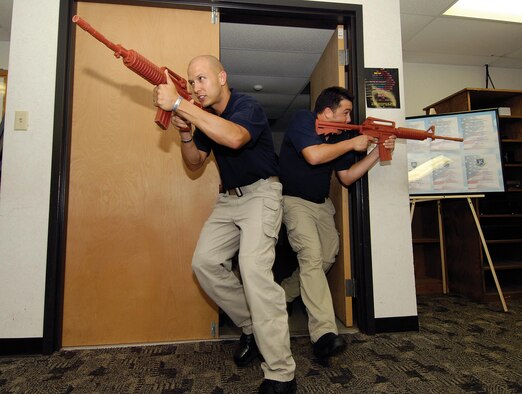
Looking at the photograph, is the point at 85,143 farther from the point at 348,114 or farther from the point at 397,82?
the point at 397,82

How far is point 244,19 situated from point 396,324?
6.91ft

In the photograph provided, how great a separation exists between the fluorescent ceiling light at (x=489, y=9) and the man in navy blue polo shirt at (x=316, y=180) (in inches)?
69.9

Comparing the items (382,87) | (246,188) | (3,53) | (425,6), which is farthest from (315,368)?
(3,53)

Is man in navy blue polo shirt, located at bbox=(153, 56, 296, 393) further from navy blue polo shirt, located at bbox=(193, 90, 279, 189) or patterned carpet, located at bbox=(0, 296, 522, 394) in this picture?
patterned carpet, located at bbox=(0, 296, 522, 394)

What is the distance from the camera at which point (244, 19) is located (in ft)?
6.89

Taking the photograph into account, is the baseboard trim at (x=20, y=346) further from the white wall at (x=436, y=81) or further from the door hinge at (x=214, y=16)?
the white wall at (x=436, y=81)

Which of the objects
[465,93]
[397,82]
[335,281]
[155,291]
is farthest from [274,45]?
[155,291]

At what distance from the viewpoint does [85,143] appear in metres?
1.85

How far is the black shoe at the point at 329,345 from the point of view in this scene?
1479mm

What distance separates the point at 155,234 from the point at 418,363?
1490 millimetres

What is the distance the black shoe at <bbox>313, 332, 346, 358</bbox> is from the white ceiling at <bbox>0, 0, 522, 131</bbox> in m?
2.51

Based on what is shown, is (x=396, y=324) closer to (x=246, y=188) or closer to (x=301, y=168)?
(x=301, y=168)

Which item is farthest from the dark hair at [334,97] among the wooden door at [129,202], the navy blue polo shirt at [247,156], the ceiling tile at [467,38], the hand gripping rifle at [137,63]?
the ceiling tile at [467,38]

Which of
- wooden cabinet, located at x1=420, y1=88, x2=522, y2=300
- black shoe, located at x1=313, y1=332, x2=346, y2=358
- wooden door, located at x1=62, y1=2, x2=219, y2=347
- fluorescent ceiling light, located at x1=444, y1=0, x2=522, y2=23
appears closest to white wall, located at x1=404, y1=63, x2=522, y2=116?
wooden cabinet, located at x1=420, y1=88, x2=522, y2=300
